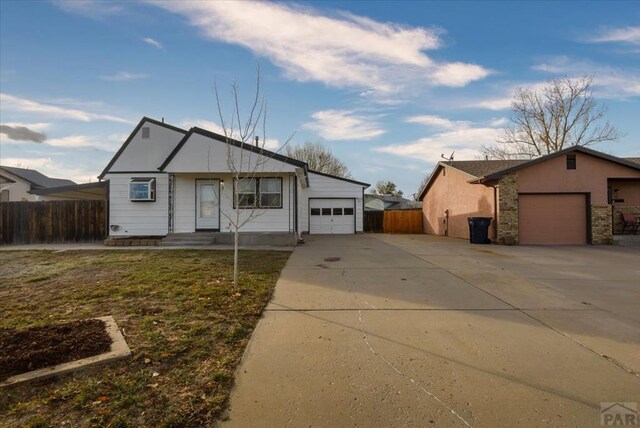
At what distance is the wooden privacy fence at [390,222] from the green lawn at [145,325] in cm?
1671

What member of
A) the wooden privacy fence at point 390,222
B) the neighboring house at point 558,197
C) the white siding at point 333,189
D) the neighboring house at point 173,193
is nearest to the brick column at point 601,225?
the neighboring house at point 558,197

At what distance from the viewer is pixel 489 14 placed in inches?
373

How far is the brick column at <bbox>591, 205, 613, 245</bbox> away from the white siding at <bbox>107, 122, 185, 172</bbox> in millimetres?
18413

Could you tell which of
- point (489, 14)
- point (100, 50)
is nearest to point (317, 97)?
point (489, 14)

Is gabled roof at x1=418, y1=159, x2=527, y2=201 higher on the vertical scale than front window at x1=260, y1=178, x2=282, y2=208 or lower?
higher

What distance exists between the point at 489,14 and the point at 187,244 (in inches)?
496

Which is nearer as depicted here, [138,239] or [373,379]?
[373,379]

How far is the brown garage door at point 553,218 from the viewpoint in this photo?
1410 cm

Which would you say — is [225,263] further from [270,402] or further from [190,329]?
[270,402]

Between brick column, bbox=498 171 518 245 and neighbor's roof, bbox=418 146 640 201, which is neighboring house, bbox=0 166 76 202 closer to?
neighbor's roof, bbox=418 146 640 201

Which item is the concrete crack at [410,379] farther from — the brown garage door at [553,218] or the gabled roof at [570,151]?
the brown garage door at [553,218]

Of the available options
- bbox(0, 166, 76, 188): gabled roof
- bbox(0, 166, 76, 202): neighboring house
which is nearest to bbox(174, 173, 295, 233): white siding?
bbox(0, 166, 76, 202): neighboring house

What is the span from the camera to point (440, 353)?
339 centimetres

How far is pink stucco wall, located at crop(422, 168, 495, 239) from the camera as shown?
1584 centimetres
